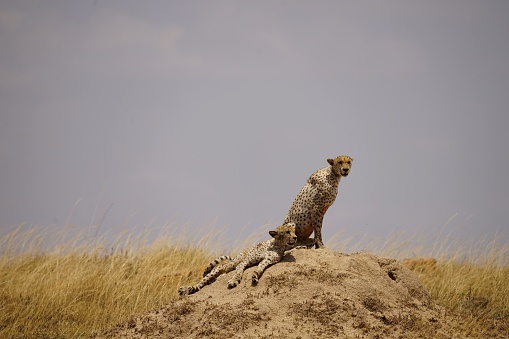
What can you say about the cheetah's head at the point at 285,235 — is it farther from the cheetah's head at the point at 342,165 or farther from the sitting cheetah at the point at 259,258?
the cheetah's head at the point at 342,165

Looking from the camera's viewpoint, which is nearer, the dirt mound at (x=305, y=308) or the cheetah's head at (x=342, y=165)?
the dirt mound at (x=305, y=308)

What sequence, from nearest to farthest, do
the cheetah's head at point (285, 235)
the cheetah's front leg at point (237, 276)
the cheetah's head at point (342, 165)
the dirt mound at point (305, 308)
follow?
the dirt mound at point (305, 308) < the cheetah's front leg at point (237, 276) < the cheetah's head at point (285, 235) < the cheetah's head at point (342, 165)

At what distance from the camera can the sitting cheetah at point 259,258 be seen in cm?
A: 589

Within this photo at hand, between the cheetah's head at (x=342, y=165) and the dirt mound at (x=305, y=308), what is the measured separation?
0.99m

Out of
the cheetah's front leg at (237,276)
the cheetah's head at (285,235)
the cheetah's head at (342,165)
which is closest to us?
the cheetah's front leg at (237,276)

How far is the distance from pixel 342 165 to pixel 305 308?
1.92m

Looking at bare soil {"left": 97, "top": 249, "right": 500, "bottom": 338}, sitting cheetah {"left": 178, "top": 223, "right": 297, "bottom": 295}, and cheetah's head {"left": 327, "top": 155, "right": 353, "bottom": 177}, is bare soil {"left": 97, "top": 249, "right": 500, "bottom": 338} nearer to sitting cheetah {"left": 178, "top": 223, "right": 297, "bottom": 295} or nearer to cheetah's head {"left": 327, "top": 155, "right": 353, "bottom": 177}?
sitting cheetah {"left": 178, "top": 223, "right": 297, "bottom": 295}

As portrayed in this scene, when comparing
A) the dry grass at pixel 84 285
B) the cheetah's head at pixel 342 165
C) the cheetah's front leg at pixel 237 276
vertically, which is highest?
the cheetah's head at pixel 342 165

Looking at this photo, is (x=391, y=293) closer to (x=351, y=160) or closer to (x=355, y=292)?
(x=355, y=292)

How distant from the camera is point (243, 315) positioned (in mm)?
5191

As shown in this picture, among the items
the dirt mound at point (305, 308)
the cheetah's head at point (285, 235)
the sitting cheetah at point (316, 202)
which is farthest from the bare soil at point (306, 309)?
the sitting cheetah at point (316, 202)

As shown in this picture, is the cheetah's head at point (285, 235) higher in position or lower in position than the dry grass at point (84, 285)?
higher

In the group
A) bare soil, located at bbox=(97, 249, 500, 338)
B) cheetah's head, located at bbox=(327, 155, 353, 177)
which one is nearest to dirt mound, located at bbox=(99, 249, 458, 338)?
bare soil, located at bbox=(97, 249, 500, 338)

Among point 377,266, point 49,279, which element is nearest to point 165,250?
point 49,279
